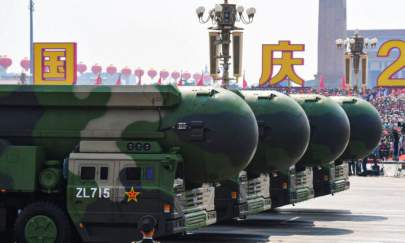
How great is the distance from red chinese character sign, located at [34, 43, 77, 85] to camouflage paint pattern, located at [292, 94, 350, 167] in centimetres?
3616

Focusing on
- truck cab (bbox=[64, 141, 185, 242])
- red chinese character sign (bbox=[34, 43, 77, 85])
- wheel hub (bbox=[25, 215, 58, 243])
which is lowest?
wheel hub (bbox=[25, 215, 58, 243])

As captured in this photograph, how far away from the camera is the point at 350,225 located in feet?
80.9

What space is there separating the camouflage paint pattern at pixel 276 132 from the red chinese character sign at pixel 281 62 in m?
48.8

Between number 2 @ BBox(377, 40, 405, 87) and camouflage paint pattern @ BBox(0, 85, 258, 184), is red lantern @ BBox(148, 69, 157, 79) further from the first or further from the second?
camouflage paint pattern @ BBox(0, 85, 258, 184)

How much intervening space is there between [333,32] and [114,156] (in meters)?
73.8

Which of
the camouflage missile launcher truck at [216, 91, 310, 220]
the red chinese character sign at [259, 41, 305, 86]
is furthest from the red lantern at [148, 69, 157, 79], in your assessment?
the camouflage missile launcher truck at [216, 91, 310, 220]

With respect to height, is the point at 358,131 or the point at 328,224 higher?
the point at 358,131

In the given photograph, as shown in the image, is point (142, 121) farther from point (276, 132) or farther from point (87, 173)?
point (276, 132)

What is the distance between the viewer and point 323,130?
24.2 m

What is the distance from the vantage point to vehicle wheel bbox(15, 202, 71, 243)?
17484mm

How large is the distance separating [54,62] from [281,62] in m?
17.1

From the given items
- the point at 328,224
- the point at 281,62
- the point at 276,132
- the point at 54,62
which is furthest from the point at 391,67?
the point at 276,132

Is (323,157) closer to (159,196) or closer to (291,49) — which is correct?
(159,196)

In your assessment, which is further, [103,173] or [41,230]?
[41,230]
